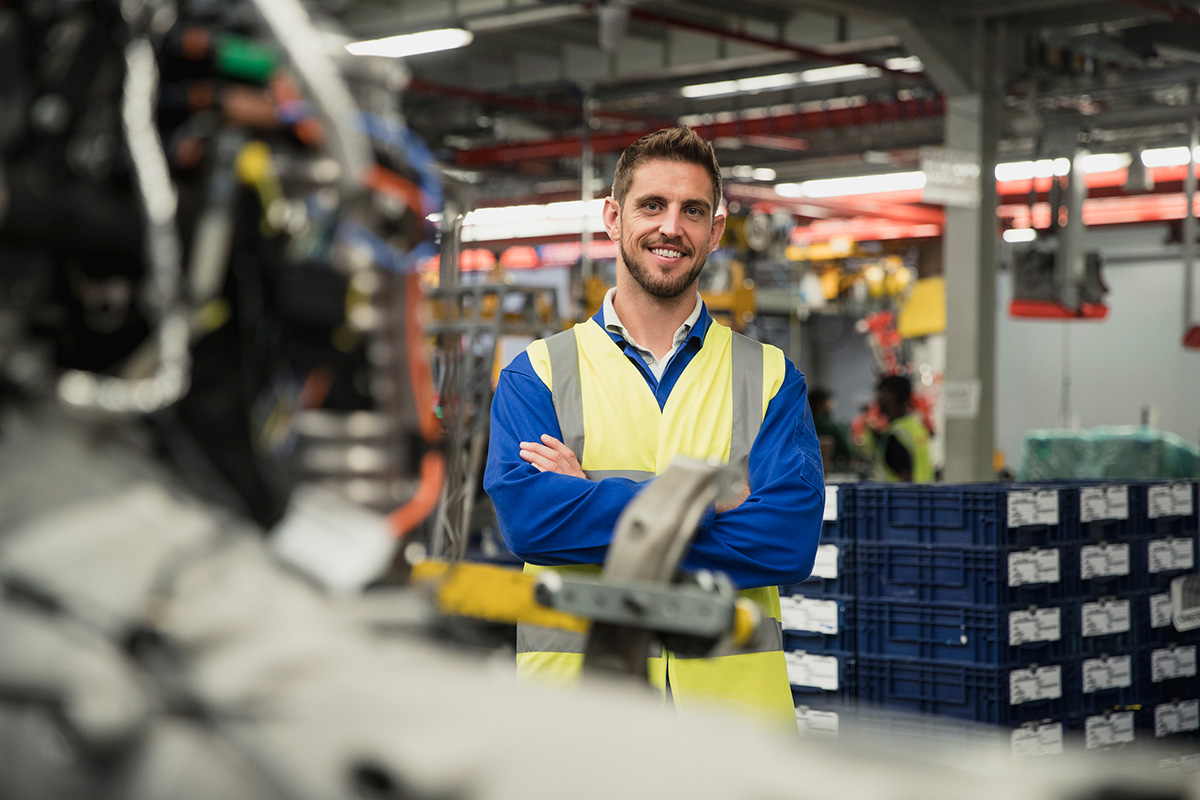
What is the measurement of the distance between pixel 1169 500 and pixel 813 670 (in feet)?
5.77

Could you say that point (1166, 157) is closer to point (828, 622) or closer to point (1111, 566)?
point (1111, 566)

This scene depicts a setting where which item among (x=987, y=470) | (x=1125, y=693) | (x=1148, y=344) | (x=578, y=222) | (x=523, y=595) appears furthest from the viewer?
(x=1148, y=344)

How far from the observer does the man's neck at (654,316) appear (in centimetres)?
240

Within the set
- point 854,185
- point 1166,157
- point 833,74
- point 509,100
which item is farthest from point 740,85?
point 1166,157

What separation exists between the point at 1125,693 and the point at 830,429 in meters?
7.09

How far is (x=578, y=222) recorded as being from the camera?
51.9 ft

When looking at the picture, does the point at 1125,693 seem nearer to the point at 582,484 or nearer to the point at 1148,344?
the point at 582,484

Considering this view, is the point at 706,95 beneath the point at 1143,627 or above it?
above

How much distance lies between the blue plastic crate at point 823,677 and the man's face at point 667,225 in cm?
247

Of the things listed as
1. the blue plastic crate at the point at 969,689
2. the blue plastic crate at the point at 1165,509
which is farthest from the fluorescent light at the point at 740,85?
the blue plastic crate at the point at 969,689

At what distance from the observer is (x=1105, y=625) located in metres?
4.64

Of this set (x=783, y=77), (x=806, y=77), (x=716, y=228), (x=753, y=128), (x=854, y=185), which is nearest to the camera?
(x=716, y=228)

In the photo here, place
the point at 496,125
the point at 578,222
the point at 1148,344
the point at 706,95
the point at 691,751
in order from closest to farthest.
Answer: the point at 691,751 < the point at 706,95 < the point at 496,125 < the point at 578,222 < the point at 1148,344

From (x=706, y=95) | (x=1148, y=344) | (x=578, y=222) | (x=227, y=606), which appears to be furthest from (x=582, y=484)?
→ (x=1148, y=344)
